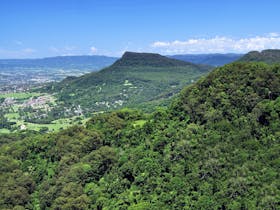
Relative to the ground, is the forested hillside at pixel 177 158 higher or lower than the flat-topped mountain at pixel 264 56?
lower

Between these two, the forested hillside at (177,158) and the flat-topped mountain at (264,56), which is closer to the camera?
the forested hillside at (177,158)

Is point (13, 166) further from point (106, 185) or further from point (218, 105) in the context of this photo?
point (218, 105)

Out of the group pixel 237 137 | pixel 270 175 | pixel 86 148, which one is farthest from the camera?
pixel 86 148

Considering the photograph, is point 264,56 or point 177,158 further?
point 264,56

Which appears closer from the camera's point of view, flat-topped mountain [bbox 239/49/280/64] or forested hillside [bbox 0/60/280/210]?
forested hillside [bbox 0/60/280/210]

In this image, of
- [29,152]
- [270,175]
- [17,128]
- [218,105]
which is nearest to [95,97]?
[17,128]

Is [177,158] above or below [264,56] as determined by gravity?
below

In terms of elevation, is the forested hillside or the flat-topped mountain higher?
the flat-topped mountain

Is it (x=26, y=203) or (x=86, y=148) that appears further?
(x=86, y=148)
